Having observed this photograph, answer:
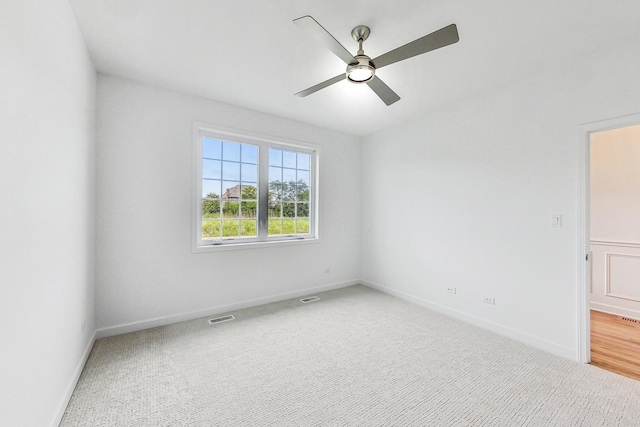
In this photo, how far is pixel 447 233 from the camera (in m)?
3.40

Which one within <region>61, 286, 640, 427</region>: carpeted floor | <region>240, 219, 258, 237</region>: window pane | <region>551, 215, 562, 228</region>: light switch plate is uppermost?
<region>551, 215, 562, 228</region>: light switch plate

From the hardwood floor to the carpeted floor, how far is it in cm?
21

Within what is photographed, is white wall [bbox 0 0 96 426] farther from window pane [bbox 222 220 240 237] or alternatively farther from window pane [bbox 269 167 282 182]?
window pane [bbox 269 167 282 182]

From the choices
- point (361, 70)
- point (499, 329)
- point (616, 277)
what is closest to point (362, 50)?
point (361, 70)

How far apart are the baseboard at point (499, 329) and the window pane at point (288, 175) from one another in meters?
2.28

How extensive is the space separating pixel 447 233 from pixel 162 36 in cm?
350

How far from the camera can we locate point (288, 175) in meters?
4.06

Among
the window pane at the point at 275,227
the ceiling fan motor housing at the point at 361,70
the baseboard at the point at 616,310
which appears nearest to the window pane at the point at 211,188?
the window pane at the point at 275,227

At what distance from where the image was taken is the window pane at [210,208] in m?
3.33

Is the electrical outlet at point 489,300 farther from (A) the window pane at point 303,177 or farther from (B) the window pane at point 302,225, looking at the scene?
(A) the window pane at point 303,177

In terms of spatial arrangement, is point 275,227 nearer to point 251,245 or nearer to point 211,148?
point 251,245

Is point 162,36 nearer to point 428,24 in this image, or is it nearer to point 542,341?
point 428,24

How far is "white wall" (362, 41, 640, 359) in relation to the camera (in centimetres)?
238

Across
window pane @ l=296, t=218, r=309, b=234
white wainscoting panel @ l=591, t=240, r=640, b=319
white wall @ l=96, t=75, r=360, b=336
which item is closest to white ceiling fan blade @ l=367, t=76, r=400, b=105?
white wall @ l=96, t=75, r=360, b=336
